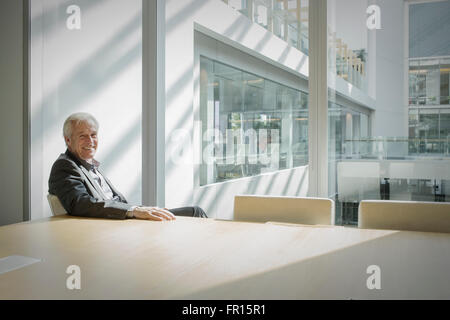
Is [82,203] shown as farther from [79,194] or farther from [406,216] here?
[406,216]

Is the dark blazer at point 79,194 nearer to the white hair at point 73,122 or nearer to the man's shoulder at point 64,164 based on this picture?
the man's shoulder at point 64,164

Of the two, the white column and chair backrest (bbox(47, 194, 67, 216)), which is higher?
the white column

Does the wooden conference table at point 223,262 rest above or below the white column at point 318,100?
below

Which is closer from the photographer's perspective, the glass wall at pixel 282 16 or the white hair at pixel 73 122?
the white hair at pixel 73 122

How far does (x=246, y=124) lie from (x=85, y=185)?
1875 millimetres

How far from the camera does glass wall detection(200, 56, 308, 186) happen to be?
3.82m

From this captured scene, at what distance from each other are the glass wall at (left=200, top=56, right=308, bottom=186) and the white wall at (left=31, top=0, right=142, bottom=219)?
2.55 ft

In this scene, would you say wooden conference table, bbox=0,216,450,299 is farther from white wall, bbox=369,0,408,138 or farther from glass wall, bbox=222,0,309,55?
glass wall, bbox=222,0,309,55

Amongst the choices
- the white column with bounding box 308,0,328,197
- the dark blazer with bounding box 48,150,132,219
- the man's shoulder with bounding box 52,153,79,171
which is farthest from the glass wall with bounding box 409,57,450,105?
the man's shoulder with bounding box 52,153,79,171

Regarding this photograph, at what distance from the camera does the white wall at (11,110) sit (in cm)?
347

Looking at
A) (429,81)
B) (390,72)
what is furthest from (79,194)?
(429,81)

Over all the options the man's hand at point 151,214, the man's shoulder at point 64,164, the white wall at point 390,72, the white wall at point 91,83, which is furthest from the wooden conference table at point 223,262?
the white wall at point 390,72

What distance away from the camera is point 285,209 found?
8.18 feet
